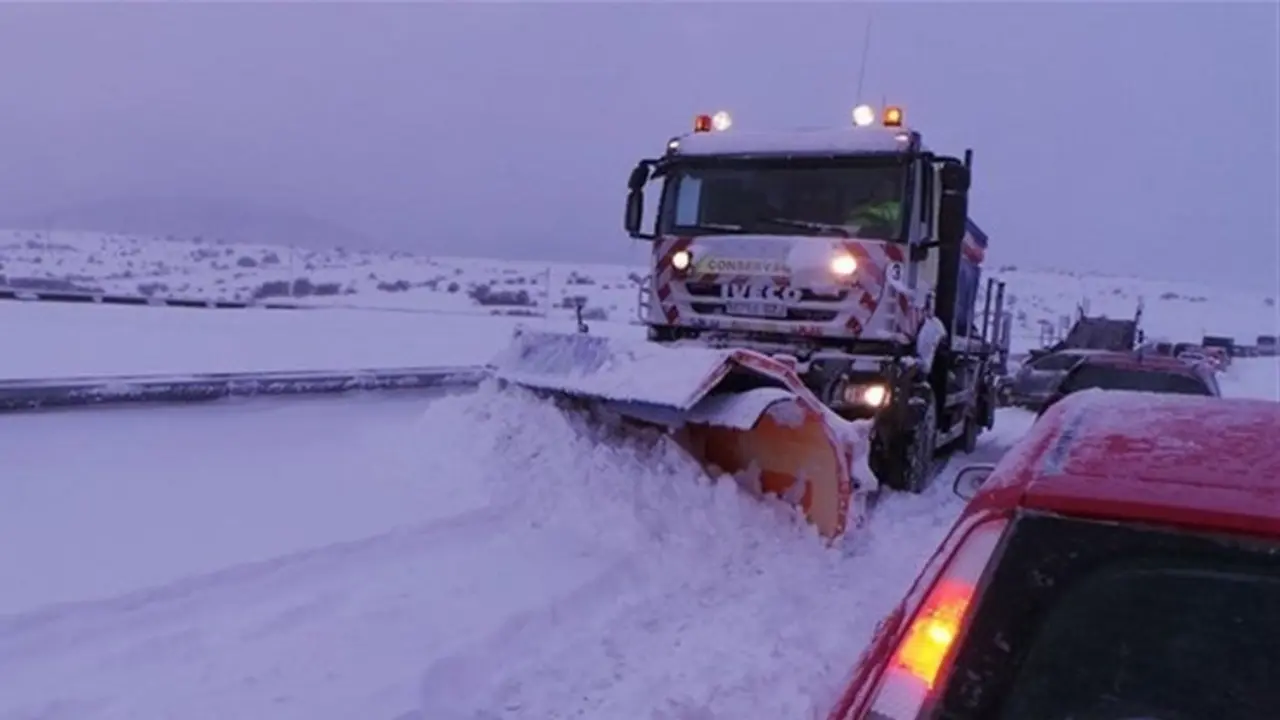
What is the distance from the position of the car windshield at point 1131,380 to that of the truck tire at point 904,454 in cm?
376

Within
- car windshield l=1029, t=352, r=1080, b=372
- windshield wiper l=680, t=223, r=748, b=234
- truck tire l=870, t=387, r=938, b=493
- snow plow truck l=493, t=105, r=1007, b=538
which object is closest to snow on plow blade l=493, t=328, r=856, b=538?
snow plow truck l=493, t=105, r=1007, b=538

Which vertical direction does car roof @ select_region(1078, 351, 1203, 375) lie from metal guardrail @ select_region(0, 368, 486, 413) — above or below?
above

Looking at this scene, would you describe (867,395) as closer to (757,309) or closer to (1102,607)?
(757,309)

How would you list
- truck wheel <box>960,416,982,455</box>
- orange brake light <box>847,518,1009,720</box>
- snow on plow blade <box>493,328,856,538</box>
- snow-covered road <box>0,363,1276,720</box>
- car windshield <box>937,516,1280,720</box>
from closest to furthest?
car windshield <box>937,516,1280,720</box>, orange brake light <box>847,518,1009,720</box>, snow-covered road <box>0,363,1276,720</box>, snow on plow blade <box>493,328,856,538</box>, truck wheel <box>960,416,982,455</box>

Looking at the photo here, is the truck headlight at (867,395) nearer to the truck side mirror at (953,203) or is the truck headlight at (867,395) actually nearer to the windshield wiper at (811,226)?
the windshield wiper at (811,226)

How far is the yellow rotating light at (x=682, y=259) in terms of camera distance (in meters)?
8.34

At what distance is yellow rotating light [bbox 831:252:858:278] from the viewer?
25.2 ft

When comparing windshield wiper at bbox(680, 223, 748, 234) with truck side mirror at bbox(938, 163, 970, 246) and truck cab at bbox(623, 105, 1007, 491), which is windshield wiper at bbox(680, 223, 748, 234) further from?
truck side mirror at bbox(938, 163, 970, 246)

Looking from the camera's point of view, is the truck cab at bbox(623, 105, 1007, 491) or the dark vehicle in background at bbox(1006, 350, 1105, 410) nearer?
the truck cab at bbox(623, 105, 1007, 491)

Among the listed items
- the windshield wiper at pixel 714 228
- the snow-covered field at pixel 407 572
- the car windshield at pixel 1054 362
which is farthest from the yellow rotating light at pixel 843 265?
the car windshield at pixel 1054 362

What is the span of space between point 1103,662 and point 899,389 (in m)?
6.23

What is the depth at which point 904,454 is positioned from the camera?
7988mm

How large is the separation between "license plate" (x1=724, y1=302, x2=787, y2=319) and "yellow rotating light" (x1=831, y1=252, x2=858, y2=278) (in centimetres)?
51

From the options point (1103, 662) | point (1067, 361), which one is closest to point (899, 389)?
point (1103, 662)
